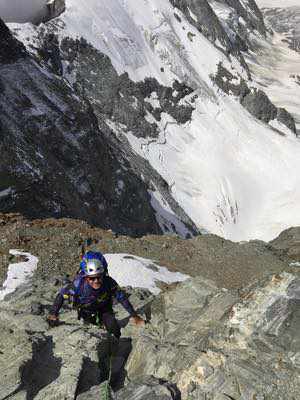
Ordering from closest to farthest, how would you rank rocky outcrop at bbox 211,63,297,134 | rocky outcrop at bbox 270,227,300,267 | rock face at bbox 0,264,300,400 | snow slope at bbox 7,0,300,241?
rock face at bbox 0,264,300,400, rocky outcrop at bbox 270,227,300,267, snow slope at bbox 7,0,300,241, rocky outcrop at bbox 211,63,297,134

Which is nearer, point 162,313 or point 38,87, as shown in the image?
point 162,313

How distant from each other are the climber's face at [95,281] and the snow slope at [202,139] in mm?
62154

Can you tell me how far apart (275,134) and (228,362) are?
86.4 meters

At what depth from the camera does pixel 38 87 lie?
164 ft

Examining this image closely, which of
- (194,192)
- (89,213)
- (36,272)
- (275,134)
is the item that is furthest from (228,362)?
(275,134)

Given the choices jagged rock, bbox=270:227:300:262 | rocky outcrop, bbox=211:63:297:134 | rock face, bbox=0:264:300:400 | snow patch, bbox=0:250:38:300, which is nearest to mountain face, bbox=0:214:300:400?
rock face, bbox=0:264:300:400

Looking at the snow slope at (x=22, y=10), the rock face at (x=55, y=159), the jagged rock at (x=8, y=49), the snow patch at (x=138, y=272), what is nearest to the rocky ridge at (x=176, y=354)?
the snow patch at (x=138, y=272)

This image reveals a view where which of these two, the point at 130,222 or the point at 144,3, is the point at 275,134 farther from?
the point at 130,222

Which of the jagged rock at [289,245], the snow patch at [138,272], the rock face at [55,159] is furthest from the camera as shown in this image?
the jagged rock at [289,245]

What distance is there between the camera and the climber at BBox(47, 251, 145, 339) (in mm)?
13078

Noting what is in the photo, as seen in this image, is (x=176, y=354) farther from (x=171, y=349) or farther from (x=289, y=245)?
(x=289, y=245)

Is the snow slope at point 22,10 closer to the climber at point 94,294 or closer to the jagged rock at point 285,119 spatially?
the jagged rock at point 285,119

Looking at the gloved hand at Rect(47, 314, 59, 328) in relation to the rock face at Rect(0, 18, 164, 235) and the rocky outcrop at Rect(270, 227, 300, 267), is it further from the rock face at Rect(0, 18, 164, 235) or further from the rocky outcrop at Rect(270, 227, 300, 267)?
the rocky outcrop at Rect(270, 227, 300, 267)

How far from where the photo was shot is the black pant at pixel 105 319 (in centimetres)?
1402
